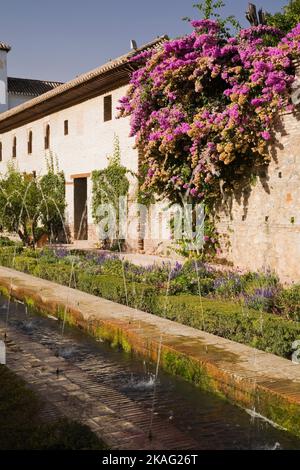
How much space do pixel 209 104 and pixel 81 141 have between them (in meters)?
7.97

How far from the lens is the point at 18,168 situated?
25.1m

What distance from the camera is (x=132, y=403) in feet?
14.9

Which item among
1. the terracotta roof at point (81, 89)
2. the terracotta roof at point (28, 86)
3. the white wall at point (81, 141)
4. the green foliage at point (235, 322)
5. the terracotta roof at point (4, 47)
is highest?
the terracotta roof at point (4, 47)

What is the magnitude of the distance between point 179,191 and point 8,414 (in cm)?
964

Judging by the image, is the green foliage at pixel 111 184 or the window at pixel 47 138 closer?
the green foliage at pixel 111 184

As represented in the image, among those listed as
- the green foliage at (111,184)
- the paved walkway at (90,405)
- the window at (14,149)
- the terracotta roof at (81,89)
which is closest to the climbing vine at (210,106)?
the terracotta roof at (81,89)

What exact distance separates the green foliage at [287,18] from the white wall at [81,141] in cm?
679

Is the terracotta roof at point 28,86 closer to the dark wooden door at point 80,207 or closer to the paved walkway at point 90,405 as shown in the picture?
the dark wooden door at point 80,207

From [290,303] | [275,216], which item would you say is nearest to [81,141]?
[275,216]

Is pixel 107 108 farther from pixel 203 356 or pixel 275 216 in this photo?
pixel 203 356

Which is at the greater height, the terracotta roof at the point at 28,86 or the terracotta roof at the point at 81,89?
the terracotta roof at the point at 28,86

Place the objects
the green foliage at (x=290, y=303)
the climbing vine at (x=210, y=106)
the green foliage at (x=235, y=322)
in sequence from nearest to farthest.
A: the green foliage at (x=235, y=322), the green foliage at (x=290, y=303), the climbing vine at (x=210, y=106)

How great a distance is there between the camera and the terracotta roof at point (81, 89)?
15.8 m
